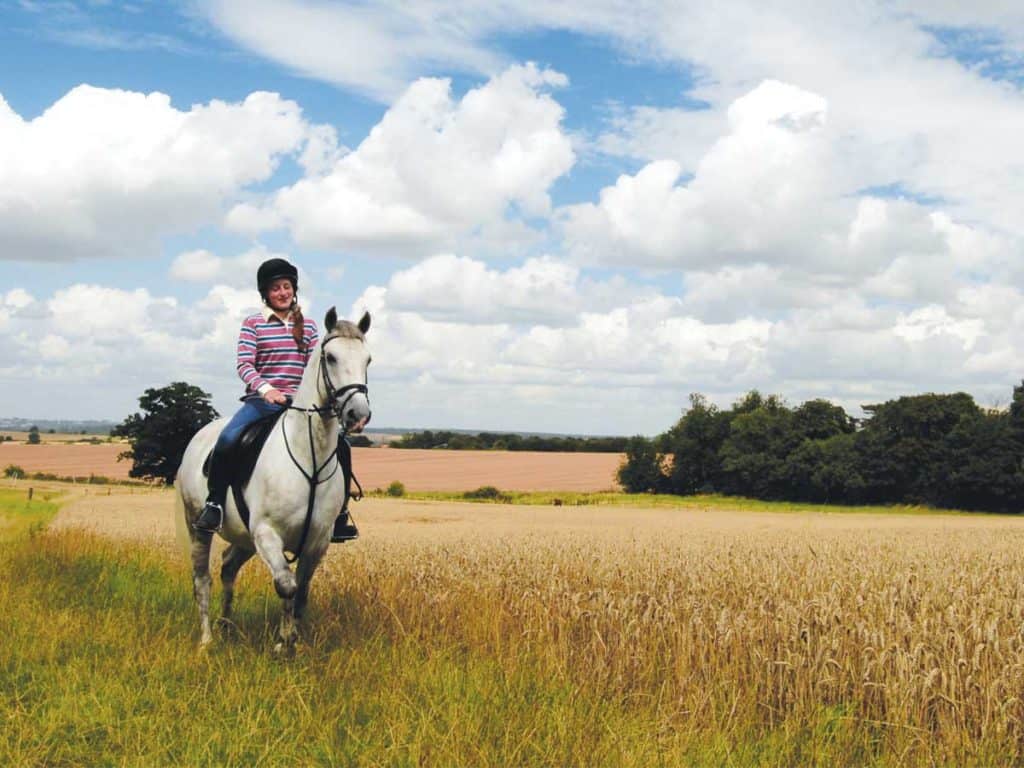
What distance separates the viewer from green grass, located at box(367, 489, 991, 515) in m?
71.5

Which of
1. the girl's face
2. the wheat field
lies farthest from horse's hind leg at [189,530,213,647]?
Answer: the girl's face

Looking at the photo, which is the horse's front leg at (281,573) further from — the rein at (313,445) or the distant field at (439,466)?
the distant field at (439,466)

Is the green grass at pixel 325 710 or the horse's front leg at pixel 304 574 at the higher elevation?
the horse's front leg at pixel 304 574

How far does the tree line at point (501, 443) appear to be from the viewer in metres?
139

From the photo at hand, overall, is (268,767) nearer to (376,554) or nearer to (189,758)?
(189,758)

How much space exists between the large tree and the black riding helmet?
68329 millimetres

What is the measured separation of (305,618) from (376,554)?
5.51 metres

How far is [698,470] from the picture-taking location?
96000 millimetres

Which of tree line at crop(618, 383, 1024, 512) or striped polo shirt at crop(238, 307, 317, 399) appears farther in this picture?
tree line at crop(618, 383, 1024, 512)

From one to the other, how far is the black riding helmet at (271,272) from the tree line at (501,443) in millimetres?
128554

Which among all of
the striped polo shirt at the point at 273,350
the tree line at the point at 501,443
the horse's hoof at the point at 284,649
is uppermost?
the striped polo shirt at the point at 273,350

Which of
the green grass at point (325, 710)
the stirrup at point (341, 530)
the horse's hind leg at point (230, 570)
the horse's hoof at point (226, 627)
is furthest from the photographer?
the horse's hind leg at point (230, 570)

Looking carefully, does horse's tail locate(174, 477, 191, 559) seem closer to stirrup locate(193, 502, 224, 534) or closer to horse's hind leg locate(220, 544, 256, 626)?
horse's hind leg locate(220, 544, 256, 626)

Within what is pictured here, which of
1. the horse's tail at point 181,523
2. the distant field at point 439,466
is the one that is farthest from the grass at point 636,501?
the horse's tail at point 181,523
